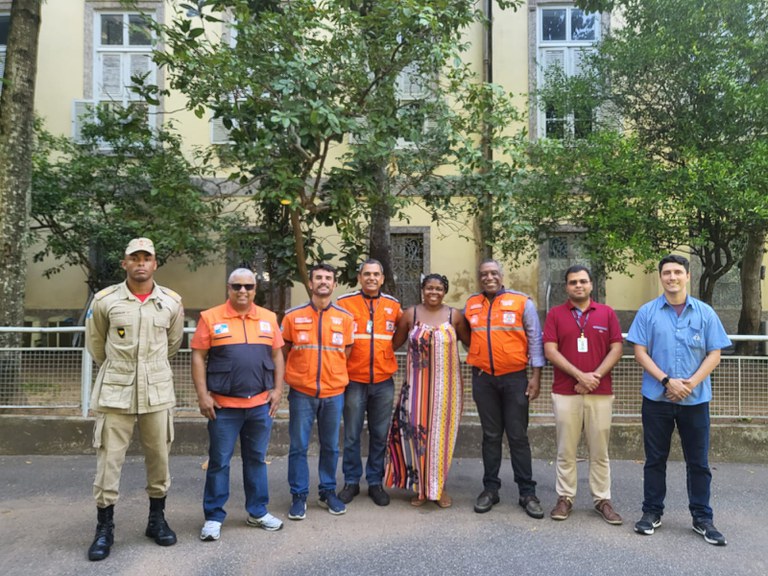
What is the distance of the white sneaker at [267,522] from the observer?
3.83 meters

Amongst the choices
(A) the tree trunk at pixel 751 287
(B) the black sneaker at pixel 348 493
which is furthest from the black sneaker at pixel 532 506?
(A) the tree trunk at pixel 751 287

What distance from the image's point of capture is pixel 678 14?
22.1 ft

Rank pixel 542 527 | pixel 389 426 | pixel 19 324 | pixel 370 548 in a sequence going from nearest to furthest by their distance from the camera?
pixel 370 548 < pixel 542 527 < pixel 389 426 < pixel 19 324

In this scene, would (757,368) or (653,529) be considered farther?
(757,368)

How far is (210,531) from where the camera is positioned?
3.66 metres

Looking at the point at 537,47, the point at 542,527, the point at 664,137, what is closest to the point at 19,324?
the point at 542,527

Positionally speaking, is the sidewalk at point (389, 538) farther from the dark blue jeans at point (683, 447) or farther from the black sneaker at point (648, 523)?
the dark blue jeans at point (683, 447)

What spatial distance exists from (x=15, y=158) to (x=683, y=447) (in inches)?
279

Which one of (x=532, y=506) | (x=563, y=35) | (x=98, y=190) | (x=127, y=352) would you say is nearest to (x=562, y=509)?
(x=532, y=506)

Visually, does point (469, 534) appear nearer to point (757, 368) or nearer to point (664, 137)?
point (757, 368)

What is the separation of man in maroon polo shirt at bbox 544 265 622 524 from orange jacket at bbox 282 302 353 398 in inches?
57.9

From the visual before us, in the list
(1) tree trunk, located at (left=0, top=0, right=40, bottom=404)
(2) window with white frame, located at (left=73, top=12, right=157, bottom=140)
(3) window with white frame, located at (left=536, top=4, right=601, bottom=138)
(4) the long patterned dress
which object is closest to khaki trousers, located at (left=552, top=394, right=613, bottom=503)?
(4) the long patterned dress

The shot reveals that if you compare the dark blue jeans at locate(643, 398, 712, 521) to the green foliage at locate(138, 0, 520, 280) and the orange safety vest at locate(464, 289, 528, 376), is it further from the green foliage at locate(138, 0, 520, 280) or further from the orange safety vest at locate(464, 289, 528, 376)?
the green foliage at locate(138, 0, 520, 280)

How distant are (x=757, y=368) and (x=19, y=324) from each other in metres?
7.62
